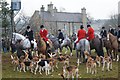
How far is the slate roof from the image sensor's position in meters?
63.2

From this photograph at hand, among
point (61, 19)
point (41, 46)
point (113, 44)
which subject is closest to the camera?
point (41, 46)

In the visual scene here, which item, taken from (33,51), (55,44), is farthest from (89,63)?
(55,44)

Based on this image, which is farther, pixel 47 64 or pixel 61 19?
pixel 61 19

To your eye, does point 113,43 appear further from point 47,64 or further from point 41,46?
point 47,64

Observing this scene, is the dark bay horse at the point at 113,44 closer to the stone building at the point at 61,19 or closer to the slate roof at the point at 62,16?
the stone building at the point at 61,19

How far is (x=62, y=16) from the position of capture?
227ft

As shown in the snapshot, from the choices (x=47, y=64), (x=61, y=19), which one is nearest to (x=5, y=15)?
(x=47, y=64)

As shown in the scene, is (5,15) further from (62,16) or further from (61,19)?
(62,16)

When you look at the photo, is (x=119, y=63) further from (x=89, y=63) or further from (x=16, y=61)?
(x=16, y=61)

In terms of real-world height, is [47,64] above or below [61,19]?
below

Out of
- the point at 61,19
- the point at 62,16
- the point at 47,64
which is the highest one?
the point at 62,16

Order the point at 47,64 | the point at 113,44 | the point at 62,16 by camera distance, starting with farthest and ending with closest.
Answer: the point at 62,16 → the point at 113,44 → the point at 47,64

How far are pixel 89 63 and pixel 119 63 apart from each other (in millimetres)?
4059

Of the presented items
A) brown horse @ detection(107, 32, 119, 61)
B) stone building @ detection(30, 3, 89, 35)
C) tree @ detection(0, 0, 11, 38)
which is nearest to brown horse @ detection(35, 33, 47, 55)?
brown horse @ detection(107, 32, 119, 61)
